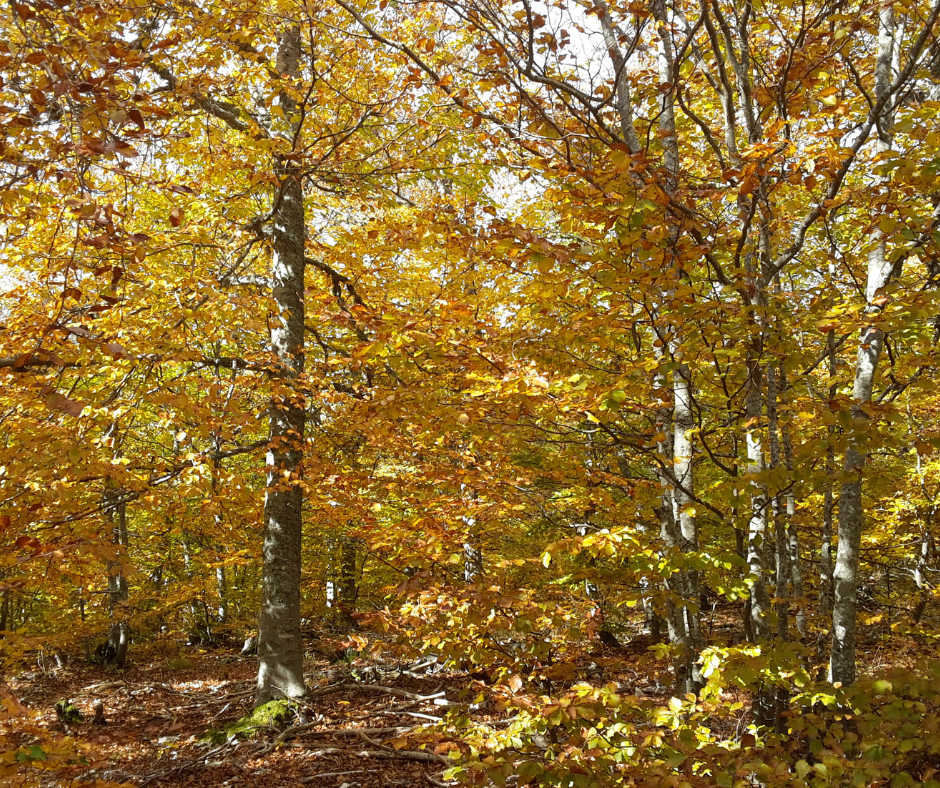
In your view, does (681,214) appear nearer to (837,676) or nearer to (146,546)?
(837,676)

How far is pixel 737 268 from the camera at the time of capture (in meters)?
3.82

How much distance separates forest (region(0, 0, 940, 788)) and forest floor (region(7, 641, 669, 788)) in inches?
2.3

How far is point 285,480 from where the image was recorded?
7.04 metres

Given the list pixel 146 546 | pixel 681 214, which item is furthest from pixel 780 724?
pixel 146 546

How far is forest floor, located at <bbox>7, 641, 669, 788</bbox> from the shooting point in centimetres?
561

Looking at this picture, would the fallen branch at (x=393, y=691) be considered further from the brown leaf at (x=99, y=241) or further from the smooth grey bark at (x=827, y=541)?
the brown leaf at (x=99, y=241)

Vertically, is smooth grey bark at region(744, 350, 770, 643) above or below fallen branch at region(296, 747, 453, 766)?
above

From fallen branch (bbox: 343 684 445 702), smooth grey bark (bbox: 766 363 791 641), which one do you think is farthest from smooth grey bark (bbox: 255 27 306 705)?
smooth grey bark (bbox: 766 363 791 641)

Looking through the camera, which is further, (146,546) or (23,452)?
(146,546)

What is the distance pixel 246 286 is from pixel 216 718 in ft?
18.1

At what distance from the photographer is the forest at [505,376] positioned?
310 cm

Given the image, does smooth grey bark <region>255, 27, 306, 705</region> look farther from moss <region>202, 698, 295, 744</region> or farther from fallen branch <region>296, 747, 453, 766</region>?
fallen branch <region>296, 747, 453, 766</region>

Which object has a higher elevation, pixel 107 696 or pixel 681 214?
pixel 681 214

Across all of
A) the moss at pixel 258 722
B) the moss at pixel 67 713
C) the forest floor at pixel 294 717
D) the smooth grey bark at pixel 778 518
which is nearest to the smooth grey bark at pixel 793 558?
the forest floor at pixel 294 717
